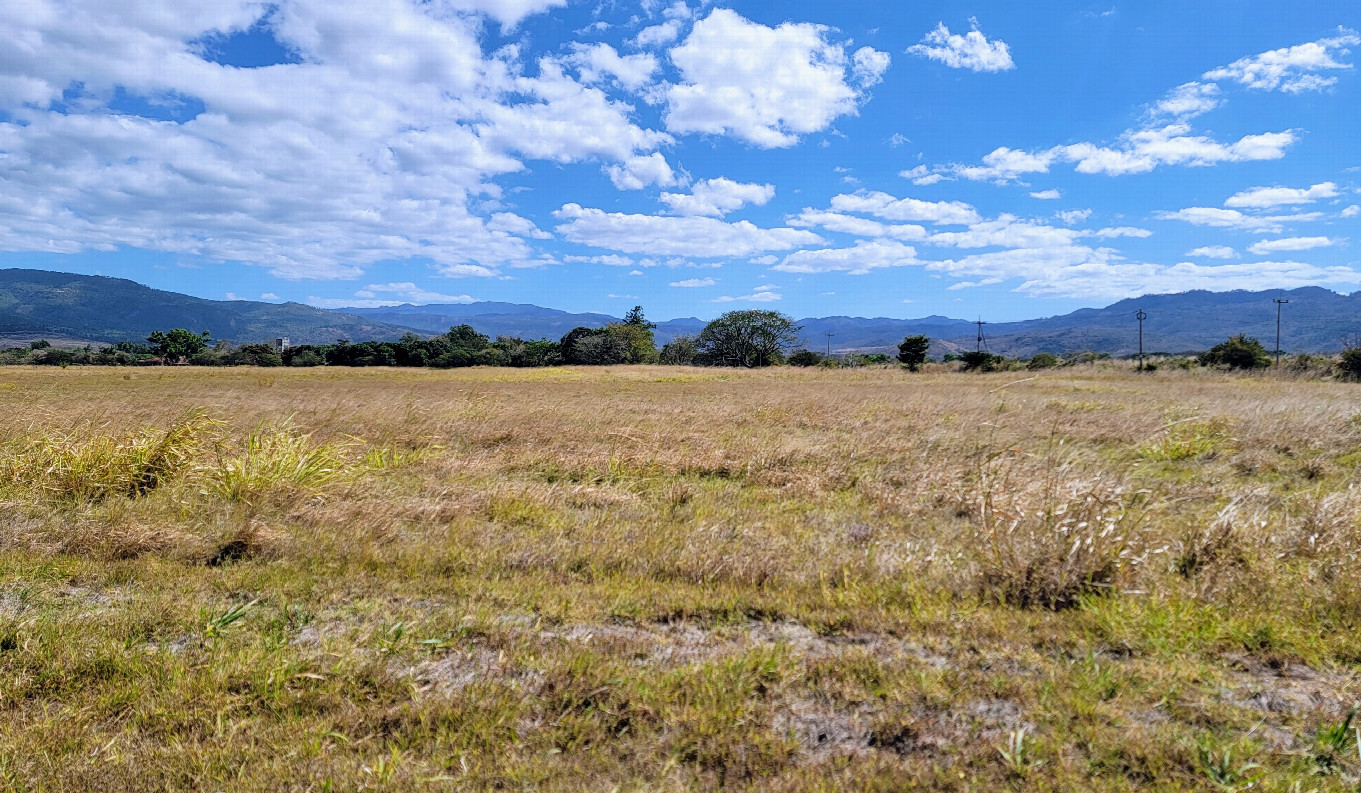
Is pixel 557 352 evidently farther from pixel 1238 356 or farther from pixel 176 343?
pixel 1238 356

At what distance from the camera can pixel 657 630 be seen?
3.96m

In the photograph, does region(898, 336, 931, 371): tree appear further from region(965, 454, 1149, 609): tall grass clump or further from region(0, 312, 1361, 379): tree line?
region(965, 454, 1149, 609): tall grass clump

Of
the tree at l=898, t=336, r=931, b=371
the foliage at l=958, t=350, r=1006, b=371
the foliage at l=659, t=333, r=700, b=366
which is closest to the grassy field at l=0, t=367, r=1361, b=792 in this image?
the foliage at l=958, t=350, r=1006, b=371

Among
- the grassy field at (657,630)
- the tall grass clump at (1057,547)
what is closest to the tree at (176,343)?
the grassy field at (657,630)

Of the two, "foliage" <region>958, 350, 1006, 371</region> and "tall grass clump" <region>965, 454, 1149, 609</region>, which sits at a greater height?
"foliage" <region>958, 350, 1006, 371</region>

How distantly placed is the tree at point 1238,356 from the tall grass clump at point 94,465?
58246mm

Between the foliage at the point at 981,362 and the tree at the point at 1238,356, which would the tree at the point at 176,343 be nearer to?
the foliage at the point at 981,362

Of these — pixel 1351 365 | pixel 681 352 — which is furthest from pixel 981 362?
pixel 681 352

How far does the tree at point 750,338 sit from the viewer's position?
91.2m

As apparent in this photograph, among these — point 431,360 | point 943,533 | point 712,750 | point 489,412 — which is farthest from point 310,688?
point 431,360

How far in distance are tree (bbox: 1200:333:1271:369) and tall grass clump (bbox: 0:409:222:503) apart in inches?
2293

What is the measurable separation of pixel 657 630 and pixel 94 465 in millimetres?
7774

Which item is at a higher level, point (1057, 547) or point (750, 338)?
point (750, 338)

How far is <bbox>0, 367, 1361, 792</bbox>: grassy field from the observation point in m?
2.66
